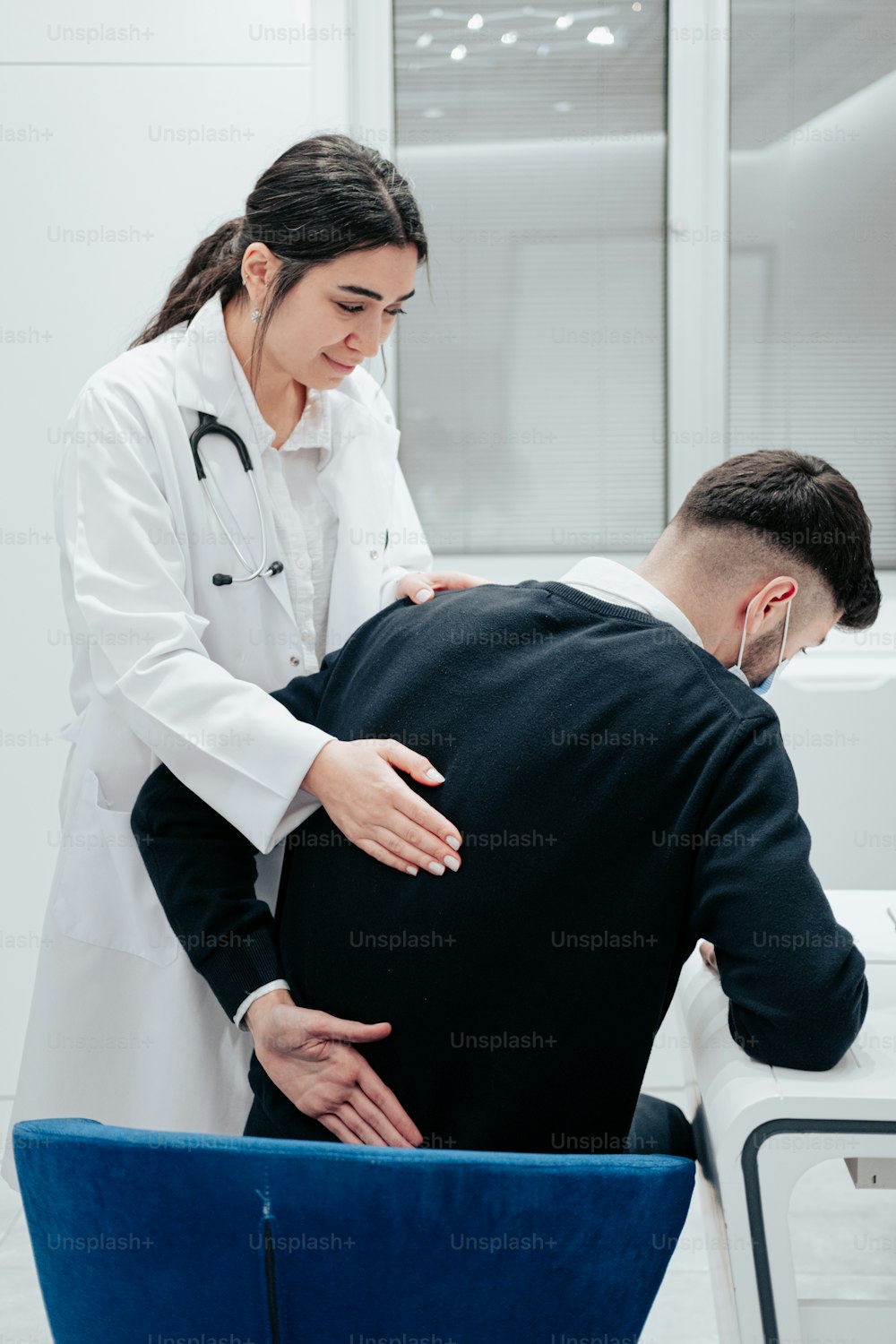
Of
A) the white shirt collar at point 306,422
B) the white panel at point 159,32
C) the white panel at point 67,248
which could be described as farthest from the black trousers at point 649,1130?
the white panel at point 159,32

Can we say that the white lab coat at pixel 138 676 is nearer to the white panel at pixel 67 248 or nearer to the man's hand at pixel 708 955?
the man's hand at pixel 708 955

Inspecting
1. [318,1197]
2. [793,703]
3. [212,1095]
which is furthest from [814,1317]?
[793,703]

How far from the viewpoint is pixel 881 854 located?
2.47 metres

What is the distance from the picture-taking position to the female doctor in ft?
4.44

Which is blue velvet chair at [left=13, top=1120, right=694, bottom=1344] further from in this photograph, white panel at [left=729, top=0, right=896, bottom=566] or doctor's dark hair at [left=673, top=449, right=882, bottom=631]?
white panel at [left=729, top=0, right=896, bottom=566]

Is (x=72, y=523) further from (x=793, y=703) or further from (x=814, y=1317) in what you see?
(x=793, y=703)

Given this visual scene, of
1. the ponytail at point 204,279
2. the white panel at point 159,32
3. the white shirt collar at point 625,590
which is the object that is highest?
the white panel at point 159,32

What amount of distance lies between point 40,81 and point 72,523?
4.29 feet

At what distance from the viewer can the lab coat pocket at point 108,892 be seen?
1487 mm

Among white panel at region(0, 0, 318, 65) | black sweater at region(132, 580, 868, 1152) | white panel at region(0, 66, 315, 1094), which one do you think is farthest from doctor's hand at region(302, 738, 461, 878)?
white panel at region(0, 0, 318, 65)

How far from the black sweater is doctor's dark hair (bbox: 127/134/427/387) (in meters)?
0.52

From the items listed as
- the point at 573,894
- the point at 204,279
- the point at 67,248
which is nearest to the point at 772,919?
the point at 573,894

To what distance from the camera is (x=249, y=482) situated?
155cm

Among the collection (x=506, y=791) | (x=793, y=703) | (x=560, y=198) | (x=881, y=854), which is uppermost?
(x=560, y=198)
